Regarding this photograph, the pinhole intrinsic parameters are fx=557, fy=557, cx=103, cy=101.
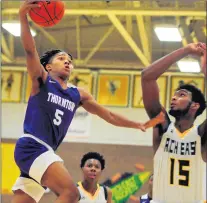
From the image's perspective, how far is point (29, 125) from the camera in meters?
4.67

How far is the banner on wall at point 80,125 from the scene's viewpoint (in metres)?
14.5

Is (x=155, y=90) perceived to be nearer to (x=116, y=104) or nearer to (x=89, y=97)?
(x=89, y=97)

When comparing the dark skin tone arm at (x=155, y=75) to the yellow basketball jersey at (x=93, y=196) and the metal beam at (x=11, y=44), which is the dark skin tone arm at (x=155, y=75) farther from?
the metal beam at (x=11, y=44)

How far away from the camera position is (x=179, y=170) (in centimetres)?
458

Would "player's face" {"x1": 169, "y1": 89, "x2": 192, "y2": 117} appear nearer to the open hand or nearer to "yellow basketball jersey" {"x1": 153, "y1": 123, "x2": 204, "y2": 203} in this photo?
"yellow basketball jersey" {"x1": 153, "y1": 123, "x2": 204, "y2": 203}

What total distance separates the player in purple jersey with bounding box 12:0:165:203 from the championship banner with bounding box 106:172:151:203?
9.38 meters

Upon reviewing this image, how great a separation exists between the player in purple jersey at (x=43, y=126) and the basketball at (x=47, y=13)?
41 centimetres

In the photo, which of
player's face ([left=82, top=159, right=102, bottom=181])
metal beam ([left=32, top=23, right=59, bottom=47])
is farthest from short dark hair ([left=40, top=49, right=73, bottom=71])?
metal beam ([left=32, top=23, right=59, bottom=47])

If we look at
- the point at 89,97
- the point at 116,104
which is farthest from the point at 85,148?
the point at 89,97

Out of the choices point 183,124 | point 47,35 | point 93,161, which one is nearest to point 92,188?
point 93,161

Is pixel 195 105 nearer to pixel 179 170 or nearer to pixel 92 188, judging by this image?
pixel 179 170

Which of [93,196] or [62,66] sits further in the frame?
[93,196]

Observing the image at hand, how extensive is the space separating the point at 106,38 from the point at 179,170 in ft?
34.7

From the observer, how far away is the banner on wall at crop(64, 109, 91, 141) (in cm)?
1451
